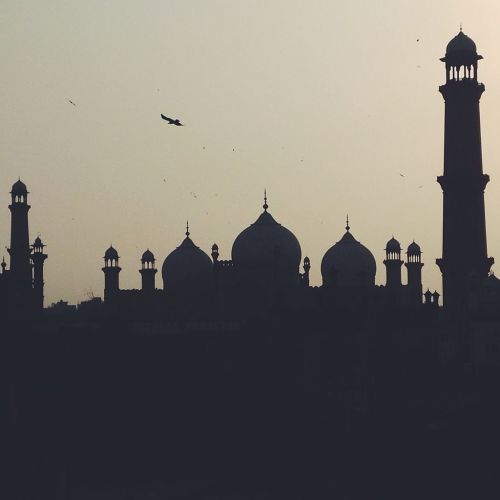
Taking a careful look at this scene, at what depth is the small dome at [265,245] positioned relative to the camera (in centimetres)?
6397

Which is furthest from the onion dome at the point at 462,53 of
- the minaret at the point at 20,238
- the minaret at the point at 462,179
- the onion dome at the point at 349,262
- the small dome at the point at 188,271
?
the minaret at the point at 20,238

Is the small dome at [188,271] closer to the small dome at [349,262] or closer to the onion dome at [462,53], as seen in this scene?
the small dome at [349,262]

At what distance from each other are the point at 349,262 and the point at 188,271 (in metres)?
6.86

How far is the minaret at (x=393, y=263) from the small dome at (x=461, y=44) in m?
12.0

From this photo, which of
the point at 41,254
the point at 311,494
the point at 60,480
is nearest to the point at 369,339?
the point at 311,494

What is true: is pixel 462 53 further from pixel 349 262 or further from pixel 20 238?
pixel 20 238

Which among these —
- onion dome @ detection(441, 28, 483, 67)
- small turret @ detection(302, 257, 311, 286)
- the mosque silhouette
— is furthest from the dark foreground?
onion dome @ detection(441, 28, 483, 67)

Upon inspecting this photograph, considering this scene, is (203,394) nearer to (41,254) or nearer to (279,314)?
(279,314)

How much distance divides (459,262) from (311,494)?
20.6 meters

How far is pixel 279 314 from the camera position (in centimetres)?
5441

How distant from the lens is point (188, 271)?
6775 centimetres

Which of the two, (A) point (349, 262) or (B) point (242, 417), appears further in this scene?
(A) point (349, 262)

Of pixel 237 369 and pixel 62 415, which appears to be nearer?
pixel 62 415

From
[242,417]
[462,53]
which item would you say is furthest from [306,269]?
[242,417]
